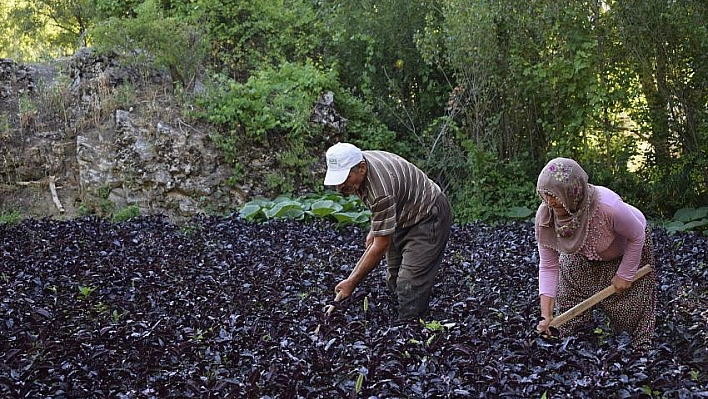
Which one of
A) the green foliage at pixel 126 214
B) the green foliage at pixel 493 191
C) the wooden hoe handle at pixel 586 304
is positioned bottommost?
the green foliage at pixel 126 214

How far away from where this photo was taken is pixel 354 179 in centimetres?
425

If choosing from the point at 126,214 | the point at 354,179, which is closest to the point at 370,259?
the point at 354,179

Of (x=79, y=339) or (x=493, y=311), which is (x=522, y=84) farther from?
(x=79, y=339)

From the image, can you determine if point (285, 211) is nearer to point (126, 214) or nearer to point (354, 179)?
point (126, 214)

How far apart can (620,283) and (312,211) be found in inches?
212

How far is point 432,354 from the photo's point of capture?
12.8 feet

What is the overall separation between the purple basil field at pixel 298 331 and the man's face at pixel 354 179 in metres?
0.73

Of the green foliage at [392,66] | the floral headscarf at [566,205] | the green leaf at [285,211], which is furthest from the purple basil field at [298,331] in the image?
the green foliage at [392,66]

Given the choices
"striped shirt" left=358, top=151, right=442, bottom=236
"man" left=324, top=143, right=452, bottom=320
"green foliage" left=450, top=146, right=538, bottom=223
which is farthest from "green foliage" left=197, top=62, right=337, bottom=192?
"striped shirt" left=358, top=151, right=442, bottom=236

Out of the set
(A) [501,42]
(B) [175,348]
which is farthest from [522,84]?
(B) [175,348]

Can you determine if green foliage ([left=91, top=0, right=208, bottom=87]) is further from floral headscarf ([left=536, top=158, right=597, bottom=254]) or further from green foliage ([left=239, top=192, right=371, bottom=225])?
floral headscarf ([left=536, top=158, right=597, bottom=254])

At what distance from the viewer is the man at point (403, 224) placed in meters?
4.31

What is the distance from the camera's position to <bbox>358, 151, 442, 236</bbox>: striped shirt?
4.30m

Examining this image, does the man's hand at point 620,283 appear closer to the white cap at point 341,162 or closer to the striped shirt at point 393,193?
the striped shirt at point 393,193
